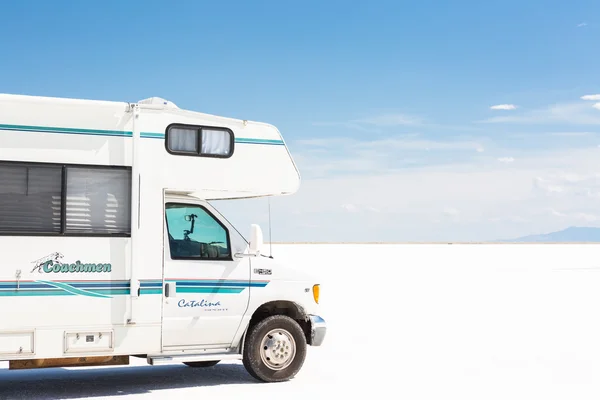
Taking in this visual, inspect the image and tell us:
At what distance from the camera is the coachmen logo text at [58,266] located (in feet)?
29.6

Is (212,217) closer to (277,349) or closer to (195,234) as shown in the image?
(195,234)

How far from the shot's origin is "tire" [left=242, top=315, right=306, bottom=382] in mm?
10211

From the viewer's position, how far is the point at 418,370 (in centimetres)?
1111

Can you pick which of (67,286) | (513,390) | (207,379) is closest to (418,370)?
(513,390)

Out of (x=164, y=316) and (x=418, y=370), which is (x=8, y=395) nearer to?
(x=164, y=316)

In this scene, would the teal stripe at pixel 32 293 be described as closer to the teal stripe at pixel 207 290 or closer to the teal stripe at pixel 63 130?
the teal stripe at pixel 207 290

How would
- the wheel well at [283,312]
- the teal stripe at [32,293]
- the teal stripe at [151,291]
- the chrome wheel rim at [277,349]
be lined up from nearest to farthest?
the teal stripe at [32,293]
the teal stripe at [151,291]
the chrome wheel rim at [277,349]
the wheel well at [283,312]

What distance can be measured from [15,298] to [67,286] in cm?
53

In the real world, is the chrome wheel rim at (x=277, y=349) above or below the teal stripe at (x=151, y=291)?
below

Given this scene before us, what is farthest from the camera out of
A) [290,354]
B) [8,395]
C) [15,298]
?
[290,354]

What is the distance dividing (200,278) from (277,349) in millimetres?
1351

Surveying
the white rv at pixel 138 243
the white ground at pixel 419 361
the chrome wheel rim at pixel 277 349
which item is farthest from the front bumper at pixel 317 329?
the white ground at pixel 419 361

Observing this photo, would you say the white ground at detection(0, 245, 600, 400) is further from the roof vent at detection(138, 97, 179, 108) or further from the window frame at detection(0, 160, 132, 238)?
the roof vent at detection(138, 97, 179, 108)

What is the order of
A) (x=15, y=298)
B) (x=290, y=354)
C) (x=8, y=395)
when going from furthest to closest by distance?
(x=290, y=354) < (x=8, y=395) < (x=15, y=298)
